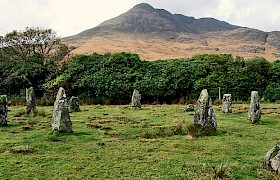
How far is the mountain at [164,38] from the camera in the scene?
70375 mm

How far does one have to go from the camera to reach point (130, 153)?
37.6ft

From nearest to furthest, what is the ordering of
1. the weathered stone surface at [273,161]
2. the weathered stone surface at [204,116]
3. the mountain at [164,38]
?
1. the weathered stone surface at [273,161]
2. the weathered stone surface at [204,116]
3. the mountain at [164,38]

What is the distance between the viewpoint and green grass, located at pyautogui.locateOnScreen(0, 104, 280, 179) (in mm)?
9250

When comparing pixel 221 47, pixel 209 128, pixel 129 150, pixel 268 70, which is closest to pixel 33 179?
pixel 129 150

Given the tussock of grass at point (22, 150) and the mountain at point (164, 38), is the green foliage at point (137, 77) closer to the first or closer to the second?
the mountain at point (164, 38)

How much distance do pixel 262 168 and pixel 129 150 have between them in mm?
4231

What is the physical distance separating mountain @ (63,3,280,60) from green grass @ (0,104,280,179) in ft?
155

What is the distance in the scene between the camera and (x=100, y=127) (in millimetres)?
17109

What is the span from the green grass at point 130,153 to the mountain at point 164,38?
47.2 meters

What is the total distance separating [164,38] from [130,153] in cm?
7453

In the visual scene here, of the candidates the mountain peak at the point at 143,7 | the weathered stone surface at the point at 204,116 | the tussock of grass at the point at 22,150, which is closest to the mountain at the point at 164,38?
the mountain peak at the point at 143,7

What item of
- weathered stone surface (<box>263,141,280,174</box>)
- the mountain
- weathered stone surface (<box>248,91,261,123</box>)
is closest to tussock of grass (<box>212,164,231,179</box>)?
weathered stone surface (<box>263,141,280,174</box>)

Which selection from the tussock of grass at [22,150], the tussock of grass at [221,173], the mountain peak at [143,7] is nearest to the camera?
the tussock of grass at [221,173]

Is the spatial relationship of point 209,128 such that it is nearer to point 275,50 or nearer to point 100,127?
point 100,127
